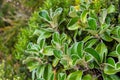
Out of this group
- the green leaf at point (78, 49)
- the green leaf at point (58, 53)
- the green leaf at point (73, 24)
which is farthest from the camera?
the green leaf at point (73, 24)

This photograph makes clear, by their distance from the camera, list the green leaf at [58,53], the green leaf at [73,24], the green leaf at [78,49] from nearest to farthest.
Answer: the green leaf at [78,49]
the green leaf at [58,53]
the green leaf at [73,24]

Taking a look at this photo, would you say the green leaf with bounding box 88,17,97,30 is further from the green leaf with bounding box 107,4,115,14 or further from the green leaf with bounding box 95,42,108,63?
the green leaf with bounding box 107,4,115,14

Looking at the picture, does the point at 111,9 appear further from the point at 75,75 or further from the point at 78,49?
the point at 75,75

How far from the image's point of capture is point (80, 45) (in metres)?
2.32

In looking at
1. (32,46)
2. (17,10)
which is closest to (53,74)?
(32,46)

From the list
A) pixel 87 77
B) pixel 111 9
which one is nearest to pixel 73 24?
pixel 111 9

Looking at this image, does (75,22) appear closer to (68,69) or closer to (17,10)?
(68,69)

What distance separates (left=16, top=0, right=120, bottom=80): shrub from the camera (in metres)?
2.32

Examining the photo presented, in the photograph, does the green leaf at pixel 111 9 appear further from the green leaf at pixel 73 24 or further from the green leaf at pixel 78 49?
the green leaf at pixel 78 49

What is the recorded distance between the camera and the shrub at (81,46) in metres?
2.32

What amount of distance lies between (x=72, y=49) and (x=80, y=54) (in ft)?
0.32

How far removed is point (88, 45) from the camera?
2.46 m

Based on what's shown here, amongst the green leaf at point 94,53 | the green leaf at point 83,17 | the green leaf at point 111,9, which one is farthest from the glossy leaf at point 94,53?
the green leaf at point 111,9

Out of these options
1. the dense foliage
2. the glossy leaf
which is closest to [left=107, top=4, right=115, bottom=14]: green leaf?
the dense foliage
